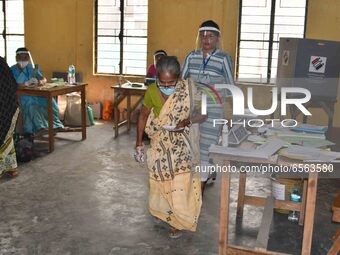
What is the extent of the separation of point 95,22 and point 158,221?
5.38m

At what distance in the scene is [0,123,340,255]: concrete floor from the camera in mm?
3174

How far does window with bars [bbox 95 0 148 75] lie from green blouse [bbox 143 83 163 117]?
191 inches

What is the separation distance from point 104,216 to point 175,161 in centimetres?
96

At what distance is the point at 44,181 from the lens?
4566 mm

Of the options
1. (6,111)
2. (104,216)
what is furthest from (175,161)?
(6,111)

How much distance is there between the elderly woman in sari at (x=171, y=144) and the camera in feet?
10.1

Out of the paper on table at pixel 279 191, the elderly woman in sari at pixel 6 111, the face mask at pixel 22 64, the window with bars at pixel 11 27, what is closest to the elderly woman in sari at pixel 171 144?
the paper on table at pixel 279 191

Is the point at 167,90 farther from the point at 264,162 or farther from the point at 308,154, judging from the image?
the point at 308,154

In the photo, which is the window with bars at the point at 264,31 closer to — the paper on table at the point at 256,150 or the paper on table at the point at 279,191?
the paper on table at the point at 279,191

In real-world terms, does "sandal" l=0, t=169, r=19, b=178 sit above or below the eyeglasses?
below

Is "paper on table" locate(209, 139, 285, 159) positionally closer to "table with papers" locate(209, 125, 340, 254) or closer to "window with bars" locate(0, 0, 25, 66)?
"table with papers" locate(209, 125, 340, 254)

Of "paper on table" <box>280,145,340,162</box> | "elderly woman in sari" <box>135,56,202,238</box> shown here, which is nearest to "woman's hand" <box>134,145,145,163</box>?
"elderly woman in sari" <box>135,56,202,238</box>

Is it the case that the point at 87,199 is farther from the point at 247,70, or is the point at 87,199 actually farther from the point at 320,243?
the point at 247,70

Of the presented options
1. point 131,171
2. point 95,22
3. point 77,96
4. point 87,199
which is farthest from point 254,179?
point 95,22
